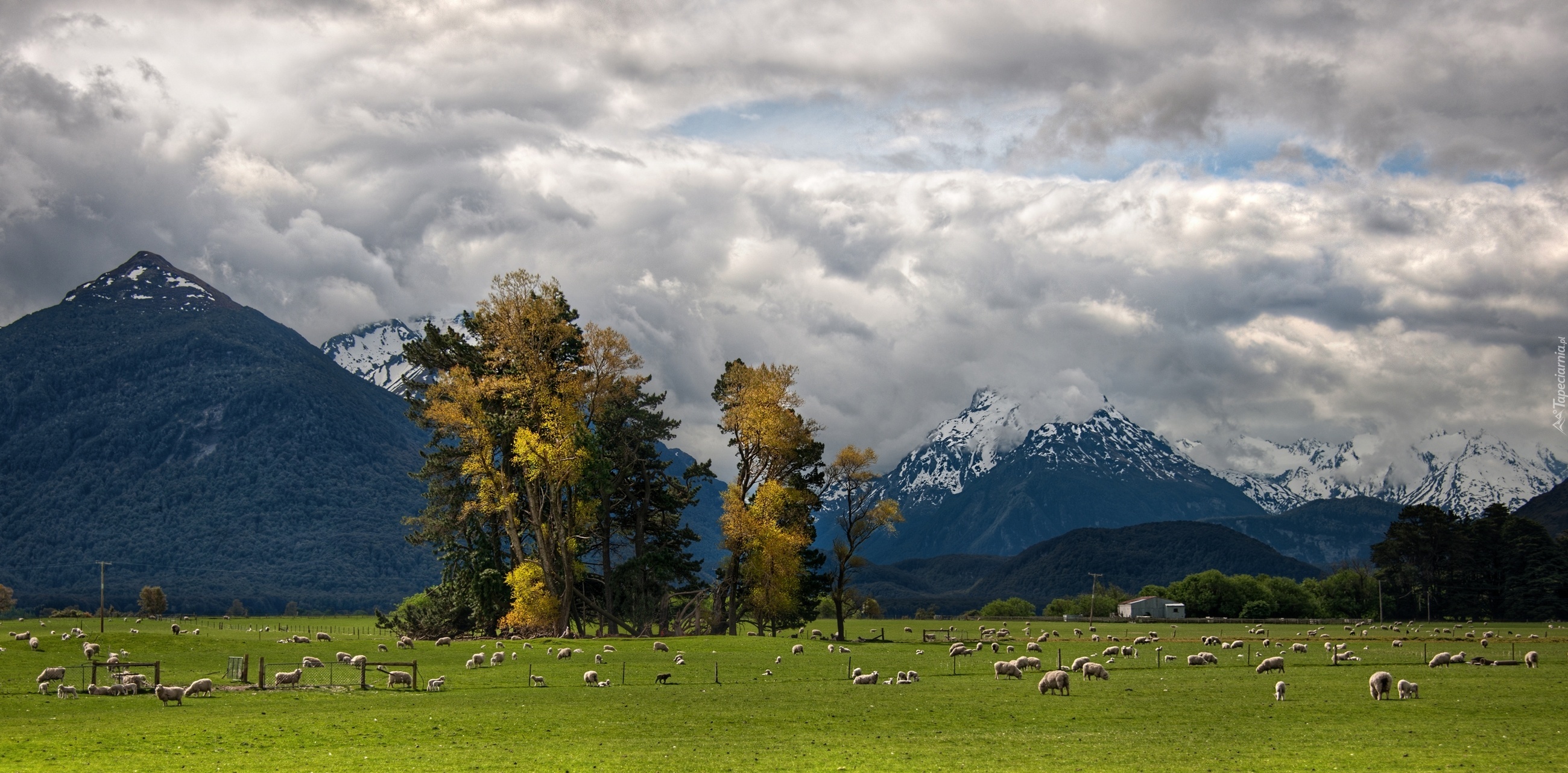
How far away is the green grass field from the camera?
27359 millimetres

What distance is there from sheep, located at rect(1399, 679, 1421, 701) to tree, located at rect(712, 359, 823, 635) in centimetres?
4553

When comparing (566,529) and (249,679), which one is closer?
(249,679)

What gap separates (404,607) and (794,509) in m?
33.4

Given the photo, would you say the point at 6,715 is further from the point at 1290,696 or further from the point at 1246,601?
the point at 1246,601

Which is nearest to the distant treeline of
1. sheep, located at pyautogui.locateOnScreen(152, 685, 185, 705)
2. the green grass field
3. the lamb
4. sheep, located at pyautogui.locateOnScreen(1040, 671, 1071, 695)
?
the lamb

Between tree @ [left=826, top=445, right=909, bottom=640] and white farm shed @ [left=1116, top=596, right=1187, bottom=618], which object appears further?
white farm shed @ [left=1116, top=596, right=1187, bottom=618]

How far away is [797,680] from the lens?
51.6 meters

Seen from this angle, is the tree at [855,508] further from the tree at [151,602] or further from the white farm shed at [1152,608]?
the tree at [151,602]

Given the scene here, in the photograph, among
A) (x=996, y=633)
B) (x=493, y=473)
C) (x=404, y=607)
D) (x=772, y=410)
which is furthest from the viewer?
(x=996, y=633)

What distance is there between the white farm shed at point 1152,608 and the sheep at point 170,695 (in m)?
152

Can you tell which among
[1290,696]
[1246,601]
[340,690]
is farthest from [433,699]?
[1246,601]

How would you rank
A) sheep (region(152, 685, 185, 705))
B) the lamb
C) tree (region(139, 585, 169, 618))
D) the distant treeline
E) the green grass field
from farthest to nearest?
tree (region(139, 585, 169, 618)), the distant treeline, the lamb, sheep (region(152, 685, 185, 705)), the green grass field

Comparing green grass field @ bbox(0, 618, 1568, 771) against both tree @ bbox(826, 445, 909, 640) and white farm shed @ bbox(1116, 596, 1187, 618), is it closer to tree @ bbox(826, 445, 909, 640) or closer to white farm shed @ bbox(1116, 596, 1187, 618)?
tree @ bbox(826, 445, 909, 640)

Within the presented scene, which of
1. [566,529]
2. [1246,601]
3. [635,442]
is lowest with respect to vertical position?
[1246,601]
